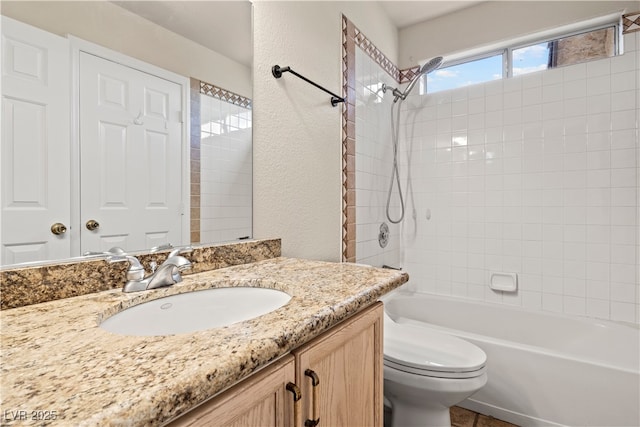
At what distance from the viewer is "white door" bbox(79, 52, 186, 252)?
0.83m

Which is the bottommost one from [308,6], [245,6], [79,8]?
[79,8]

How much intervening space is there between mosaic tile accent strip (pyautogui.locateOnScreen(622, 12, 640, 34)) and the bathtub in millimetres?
1679

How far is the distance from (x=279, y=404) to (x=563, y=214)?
221cm

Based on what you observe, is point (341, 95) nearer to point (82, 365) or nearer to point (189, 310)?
point (189, 310)

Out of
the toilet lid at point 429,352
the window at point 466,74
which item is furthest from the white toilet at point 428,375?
the window at point 466,74

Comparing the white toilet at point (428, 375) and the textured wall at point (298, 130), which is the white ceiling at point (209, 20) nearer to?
the textured wall at point (298, 130)

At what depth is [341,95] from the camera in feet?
5.92

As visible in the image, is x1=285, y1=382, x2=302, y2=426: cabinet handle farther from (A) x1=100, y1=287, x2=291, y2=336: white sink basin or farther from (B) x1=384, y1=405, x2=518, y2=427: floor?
(B) x1=384, y1=405, x2=518, y2=427: floor

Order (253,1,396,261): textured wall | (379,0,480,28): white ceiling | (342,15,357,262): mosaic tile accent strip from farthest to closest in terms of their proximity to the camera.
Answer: (379,0,480,28): white ceiling < (342,15,357,262): mosaic tile accent strip < (253,1,396,261): textured wall

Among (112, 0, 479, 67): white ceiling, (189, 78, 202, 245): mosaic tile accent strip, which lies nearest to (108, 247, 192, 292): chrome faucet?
(189, 78, 202, 245): mosaic tile accent strip

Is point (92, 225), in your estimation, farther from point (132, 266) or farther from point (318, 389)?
point (318, 389)

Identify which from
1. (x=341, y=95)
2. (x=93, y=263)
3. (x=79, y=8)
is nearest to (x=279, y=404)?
(x=93, y=263)

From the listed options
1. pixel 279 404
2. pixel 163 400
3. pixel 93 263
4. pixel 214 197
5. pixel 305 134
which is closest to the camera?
pixel 163 400

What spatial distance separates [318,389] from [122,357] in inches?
15.3
